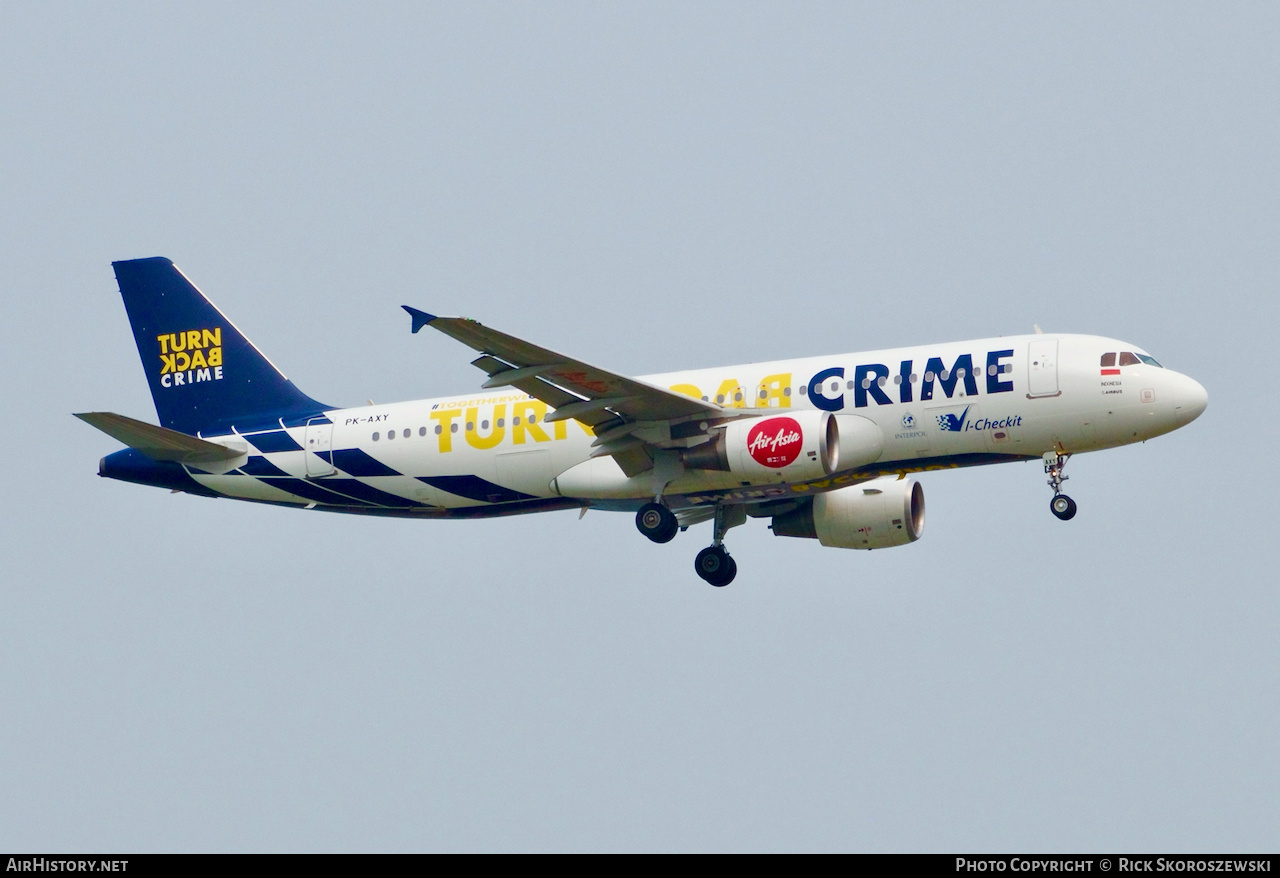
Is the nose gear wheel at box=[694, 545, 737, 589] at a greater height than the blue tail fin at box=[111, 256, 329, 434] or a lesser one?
lesser

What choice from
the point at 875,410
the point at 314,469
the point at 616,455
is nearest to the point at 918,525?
the point at 875,410

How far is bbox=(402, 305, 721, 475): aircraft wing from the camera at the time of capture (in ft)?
109

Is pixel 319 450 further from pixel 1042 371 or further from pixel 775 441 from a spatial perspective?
pixel 1042 371

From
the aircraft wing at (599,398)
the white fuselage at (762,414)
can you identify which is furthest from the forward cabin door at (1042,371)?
the aircraft wing at (599,398)

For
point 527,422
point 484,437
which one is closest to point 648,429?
point 527,422

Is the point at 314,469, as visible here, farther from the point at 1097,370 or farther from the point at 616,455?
the point at 1097,370

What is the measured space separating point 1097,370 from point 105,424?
863 inches

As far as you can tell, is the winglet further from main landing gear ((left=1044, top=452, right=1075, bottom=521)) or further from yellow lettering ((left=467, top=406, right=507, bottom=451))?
main landing gear ((left=1044, top=452, right=1075, bottom=521))

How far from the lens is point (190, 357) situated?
139 ft

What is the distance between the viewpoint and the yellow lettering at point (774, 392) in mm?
36969

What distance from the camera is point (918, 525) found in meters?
41.0

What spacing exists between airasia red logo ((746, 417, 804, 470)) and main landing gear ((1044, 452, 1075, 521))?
556 centimetres

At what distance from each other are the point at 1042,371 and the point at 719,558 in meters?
9.17

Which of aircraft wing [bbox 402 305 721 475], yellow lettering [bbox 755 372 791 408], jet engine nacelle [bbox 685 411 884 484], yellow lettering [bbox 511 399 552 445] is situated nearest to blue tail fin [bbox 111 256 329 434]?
yellow lettering [bbox 511 399 552 445]
